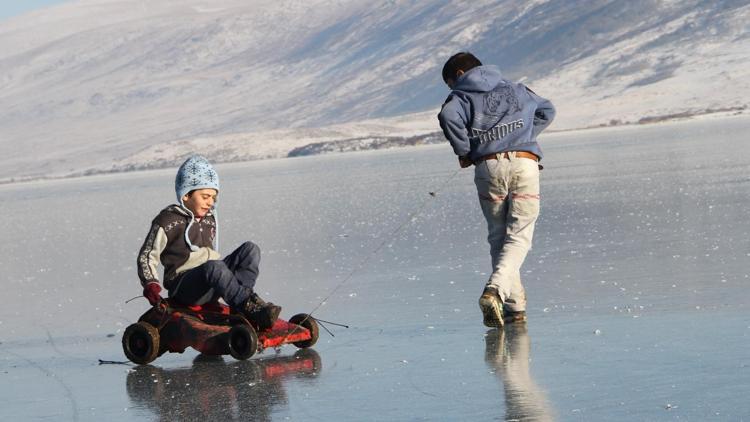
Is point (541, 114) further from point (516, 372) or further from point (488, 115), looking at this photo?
point (516, 372)

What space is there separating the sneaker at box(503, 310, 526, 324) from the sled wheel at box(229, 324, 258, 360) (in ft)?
5.07

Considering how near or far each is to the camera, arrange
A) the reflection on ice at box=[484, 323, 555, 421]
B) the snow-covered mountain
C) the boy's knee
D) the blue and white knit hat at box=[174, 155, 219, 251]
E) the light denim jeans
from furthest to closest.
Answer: the snow-covered mountain, the light denim jeans, the blue and white knit hat at box=[174, 155, 219, 251], the boy's knee, the reflection on ice at box=[484, 323, 555, 421]

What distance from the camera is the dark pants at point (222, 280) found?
312 inches

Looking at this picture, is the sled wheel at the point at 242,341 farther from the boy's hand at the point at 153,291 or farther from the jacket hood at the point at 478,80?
the jacket hood at the point at 478,80

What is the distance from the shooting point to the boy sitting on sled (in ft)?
26.0

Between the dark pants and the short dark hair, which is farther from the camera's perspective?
the short dark hair

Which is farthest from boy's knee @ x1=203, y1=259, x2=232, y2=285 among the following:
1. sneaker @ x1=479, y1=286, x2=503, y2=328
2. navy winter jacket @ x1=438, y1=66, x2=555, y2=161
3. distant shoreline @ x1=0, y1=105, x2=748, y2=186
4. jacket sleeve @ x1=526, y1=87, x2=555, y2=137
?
distant shoreline @ x1=0, y1=105, x2=748, y2=186

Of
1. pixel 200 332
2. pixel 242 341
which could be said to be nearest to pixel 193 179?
pixel 200 332

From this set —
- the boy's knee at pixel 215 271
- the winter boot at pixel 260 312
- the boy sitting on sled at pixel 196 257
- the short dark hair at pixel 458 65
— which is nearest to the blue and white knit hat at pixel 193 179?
the boy sitting on sled at pixel 196 257

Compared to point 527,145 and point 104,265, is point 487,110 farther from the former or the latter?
point 104,265

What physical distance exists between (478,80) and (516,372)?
230 centimetres

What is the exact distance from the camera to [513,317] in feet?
27.6

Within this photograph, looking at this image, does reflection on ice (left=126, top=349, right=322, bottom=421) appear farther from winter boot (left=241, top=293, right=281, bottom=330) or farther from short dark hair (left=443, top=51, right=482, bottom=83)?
short dark hair (left=443, top=51, right=482, bottom=83)

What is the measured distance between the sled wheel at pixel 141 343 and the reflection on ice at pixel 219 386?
0.24ft
